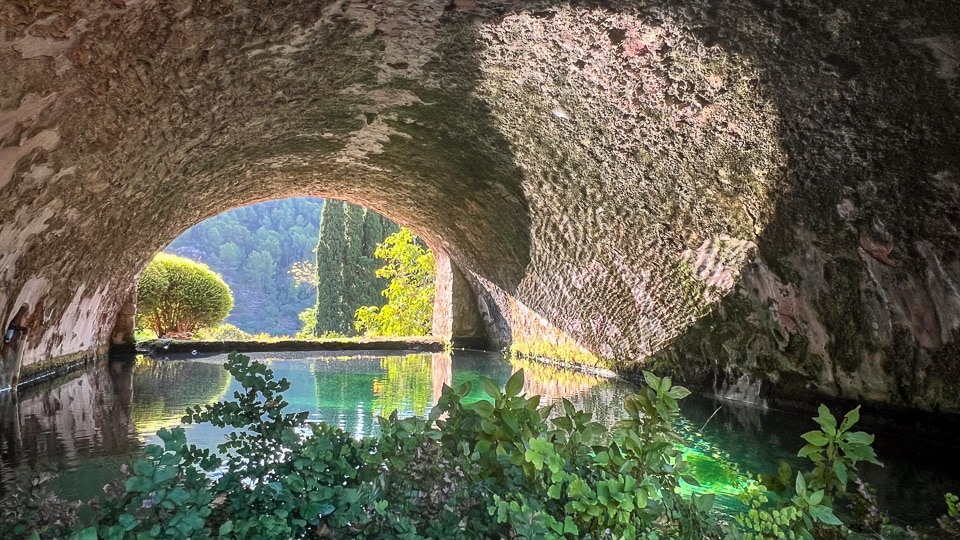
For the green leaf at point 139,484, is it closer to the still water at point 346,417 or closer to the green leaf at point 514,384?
the still water at point 346,417

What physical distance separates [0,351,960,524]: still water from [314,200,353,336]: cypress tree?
39.4 ft

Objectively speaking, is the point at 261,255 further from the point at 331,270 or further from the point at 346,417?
the point at 346,417

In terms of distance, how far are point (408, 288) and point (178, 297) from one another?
522cm

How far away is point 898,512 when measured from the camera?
284 centimetres

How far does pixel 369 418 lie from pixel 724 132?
2641 mm

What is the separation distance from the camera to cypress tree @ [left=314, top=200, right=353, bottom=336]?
2050 cm

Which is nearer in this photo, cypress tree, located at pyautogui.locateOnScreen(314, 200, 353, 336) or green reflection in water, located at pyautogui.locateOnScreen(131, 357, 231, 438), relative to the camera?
green reflection in water, located at pyautogui.locateOnScreen(131, 357, 231, 438)

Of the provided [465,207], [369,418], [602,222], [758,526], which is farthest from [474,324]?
[758,526]

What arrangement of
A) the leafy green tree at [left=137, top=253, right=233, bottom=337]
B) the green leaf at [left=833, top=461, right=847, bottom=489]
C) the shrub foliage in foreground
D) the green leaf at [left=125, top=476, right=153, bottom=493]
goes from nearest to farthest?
the green leaf at [left=125, top=476, right=153, bottom=493], the shrub foliage in foreground, the green leaf at [left=833, top=461, right=847, bottom=489], the leafy green tree at [left=137, top=253, right=233, bottom=337]

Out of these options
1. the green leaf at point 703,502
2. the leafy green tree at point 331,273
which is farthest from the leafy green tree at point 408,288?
the green leaf at point 703,502

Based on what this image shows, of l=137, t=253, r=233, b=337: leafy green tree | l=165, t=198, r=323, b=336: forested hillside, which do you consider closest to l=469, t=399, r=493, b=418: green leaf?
l=137, t=253, r=233, b=337: leafy green tree

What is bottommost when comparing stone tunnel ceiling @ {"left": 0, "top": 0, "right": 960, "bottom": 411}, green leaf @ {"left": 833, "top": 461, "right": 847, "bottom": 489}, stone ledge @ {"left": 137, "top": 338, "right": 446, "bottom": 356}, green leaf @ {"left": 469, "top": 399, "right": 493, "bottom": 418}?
stone ledge @ {"left": 137, "top": 338, "right": 446, "bottom": 356}

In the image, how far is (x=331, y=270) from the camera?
68.0 ft

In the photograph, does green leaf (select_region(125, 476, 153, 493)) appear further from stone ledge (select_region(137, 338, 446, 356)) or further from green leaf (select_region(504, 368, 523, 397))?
stone ledge (select_region(137, 338, 446, 356))
